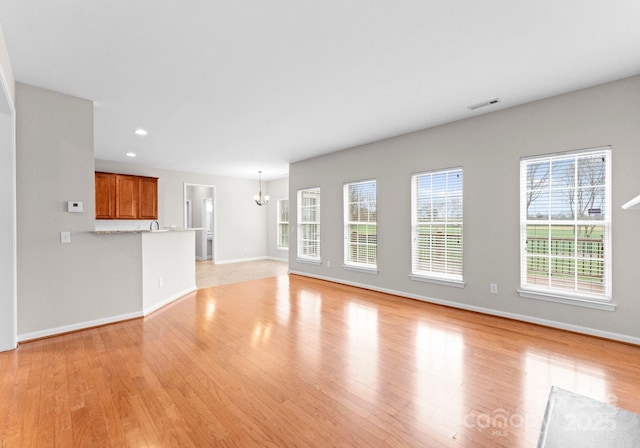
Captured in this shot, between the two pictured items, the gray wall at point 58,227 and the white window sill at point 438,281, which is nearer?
the gray wall at point 58,227

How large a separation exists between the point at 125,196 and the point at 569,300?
8330 mm

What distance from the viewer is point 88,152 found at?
11.2 feet

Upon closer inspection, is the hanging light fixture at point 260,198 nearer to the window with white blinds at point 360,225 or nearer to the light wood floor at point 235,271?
the light wood floor at point 235,271

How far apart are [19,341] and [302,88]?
4.02 metres

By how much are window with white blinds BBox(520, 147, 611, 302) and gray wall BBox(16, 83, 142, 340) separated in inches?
206

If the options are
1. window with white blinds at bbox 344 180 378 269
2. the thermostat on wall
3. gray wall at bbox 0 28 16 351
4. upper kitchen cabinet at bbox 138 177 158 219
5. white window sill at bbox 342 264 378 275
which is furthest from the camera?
upper kitchen cabinet at bbox 138 177 158 219

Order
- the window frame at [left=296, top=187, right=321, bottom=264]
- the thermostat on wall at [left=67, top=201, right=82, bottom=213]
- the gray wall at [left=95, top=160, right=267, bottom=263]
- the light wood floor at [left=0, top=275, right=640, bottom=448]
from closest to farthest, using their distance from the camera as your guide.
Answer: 1. the light wood floor at [left=0, top=275, right=640, bottom=448]
2. the thermostat on wall at [left=67, top=201, right=82, bottom=213]
3. the window frame at [left=296, top=187, right=321, bottom=264]
4. the gray wall at [left=95, top=160, right=267, bottom=263]

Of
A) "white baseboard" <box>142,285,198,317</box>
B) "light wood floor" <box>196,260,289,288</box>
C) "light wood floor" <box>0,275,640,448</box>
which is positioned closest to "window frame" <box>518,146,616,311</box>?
"light wood floor" <box>0,275,640,448</box>

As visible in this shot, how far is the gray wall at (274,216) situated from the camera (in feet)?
29.9

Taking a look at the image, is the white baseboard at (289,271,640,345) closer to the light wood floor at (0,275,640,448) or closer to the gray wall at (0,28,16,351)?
the light wood floor at (0,275,640,448)

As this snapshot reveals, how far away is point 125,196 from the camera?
672 centimetres

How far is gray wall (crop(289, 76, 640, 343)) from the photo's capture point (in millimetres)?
2980

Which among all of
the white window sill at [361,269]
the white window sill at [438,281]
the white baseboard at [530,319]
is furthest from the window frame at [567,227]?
the white window sill at [361,269]

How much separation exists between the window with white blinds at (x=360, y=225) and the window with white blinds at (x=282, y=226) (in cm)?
373
